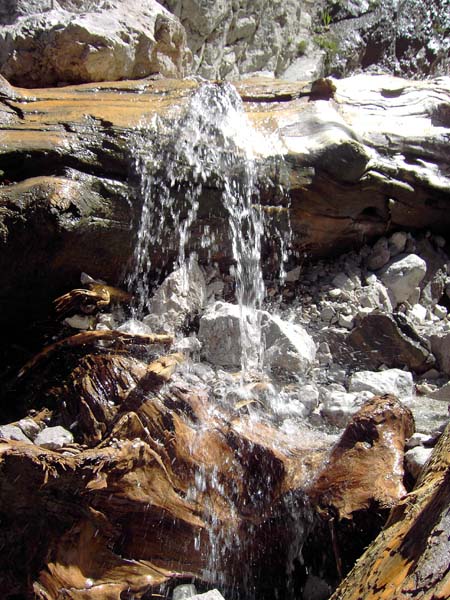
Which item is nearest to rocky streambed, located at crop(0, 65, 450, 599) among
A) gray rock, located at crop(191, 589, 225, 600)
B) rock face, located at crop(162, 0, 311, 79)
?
gray rock, located at crop(191, 589, 225, 600)

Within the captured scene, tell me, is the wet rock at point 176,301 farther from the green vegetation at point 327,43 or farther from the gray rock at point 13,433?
the green vegetation at point 327,43

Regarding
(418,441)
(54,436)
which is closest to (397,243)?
(418,441)

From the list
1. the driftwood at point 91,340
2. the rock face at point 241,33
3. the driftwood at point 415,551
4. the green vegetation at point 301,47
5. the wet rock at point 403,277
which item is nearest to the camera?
the driftwood at point 415,551

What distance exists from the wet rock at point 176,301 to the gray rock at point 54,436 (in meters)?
0.83

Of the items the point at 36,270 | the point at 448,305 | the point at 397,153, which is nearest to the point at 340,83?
the point at 397,153

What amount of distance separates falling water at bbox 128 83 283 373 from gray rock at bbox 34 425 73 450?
3.02 ft

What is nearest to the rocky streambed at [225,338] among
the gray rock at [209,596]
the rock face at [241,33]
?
the gray rock at [209,596]

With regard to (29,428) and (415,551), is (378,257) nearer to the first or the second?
(29,428)

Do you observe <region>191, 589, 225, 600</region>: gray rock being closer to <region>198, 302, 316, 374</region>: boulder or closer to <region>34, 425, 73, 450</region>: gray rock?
<region>34, 425, 73, 450</region>: gray rock

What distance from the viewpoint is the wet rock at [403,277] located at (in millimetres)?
3617

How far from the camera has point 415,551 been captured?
143 cm

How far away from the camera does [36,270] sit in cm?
281

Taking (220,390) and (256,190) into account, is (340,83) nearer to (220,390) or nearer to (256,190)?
(256,190)

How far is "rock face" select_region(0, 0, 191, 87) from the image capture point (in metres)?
3.46
